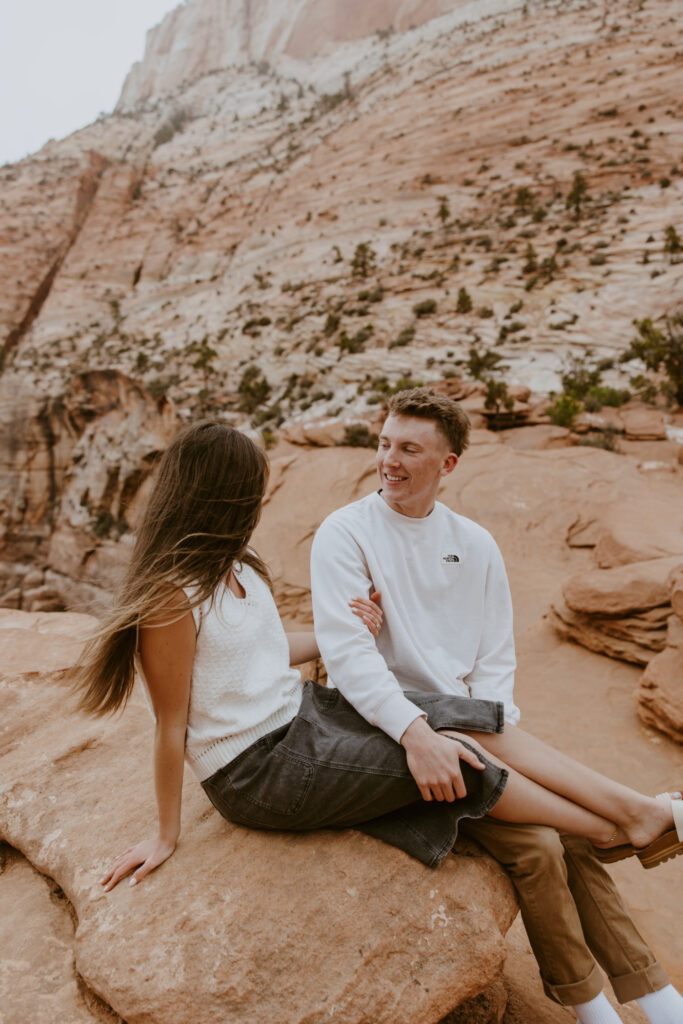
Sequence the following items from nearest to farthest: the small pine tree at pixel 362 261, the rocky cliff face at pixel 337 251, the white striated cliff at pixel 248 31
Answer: the rocky cliff face at pixel 337 251 < the small pine tree at pixel 362 261 < the white striated cliff at pixel 248 31

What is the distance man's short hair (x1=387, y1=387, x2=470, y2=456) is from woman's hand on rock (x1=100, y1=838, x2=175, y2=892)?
1.69 m

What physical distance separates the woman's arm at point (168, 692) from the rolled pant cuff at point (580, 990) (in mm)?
1246

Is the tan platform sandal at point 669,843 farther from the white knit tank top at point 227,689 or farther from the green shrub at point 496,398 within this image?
the green shrub at point 496,398

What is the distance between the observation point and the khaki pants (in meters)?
1.68

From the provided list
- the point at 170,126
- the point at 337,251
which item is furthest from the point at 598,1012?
the point at 170,126

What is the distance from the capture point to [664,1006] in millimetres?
1716

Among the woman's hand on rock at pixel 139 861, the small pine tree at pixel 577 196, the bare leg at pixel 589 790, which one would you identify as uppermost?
the small pine tree at pixel 577 196

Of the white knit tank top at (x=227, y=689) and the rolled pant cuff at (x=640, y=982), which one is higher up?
the white knit tank top at (x=227, y=689)

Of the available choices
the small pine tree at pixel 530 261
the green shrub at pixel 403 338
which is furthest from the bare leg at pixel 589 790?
the small pine tree at pixel 530 261

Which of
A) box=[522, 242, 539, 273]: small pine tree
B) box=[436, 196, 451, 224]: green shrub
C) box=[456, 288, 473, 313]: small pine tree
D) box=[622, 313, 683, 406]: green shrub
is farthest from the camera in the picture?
box=[436, 196, 451, 224]: green shrub

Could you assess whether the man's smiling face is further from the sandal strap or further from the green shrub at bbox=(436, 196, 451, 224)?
the green shrub at bbox=(436, 196, 451, 224)

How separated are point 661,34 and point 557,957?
34.3 meters

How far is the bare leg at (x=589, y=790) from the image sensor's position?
5.79 ft

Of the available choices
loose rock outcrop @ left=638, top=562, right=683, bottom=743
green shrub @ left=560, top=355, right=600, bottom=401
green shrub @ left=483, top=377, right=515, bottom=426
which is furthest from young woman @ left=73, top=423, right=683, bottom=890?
green shrub @ left=560, top=355, right=600, bottom=401
